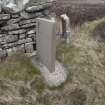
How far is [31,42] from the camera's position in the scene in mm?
7191

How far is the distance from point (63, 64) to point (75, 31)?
175 cm

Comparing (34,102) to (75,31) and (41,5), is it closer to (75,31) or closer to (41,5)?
(41,5)

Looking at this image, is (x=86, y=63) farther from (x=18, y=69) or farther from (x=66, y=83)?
(x=18, y=69)

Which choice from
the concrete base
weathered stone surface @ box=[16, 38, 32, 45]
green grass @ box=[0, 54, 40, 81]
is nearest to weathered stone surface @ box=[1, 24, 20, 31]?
weathered stone surface @ box=[16, 38, 32, 45]

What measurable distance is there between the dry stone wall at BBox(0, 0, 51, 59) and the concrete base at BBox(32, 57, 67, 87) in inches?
14.2

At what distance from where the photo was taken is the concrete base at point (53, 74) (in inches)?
269

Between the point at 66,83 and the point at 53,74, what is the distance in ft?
1.07

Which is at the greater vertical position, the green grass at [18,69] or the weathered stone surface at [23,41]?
the weathered stone surface at [23,41]

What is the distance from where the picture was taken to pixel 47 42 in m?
6.82

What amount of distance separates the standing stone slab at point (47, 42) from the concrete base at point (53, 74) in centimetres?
9

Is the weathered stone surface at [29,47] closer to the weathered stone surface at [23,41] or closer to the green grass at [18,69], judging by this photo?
the weathered stone surface at [23,41]

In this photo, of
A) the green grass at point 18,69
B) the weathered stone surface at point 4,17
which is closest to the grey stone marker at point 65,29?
the green grass at point 18,69

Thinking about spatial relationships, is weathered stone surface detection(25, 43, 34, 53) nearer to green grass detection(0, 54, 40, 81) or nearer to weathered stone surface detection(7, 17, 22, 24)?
green grass detection(0, 54, 40, 81)

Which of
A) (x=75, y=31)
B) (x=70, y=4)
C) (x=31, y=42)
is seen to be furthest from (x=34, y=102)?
(x=70, y=4)
